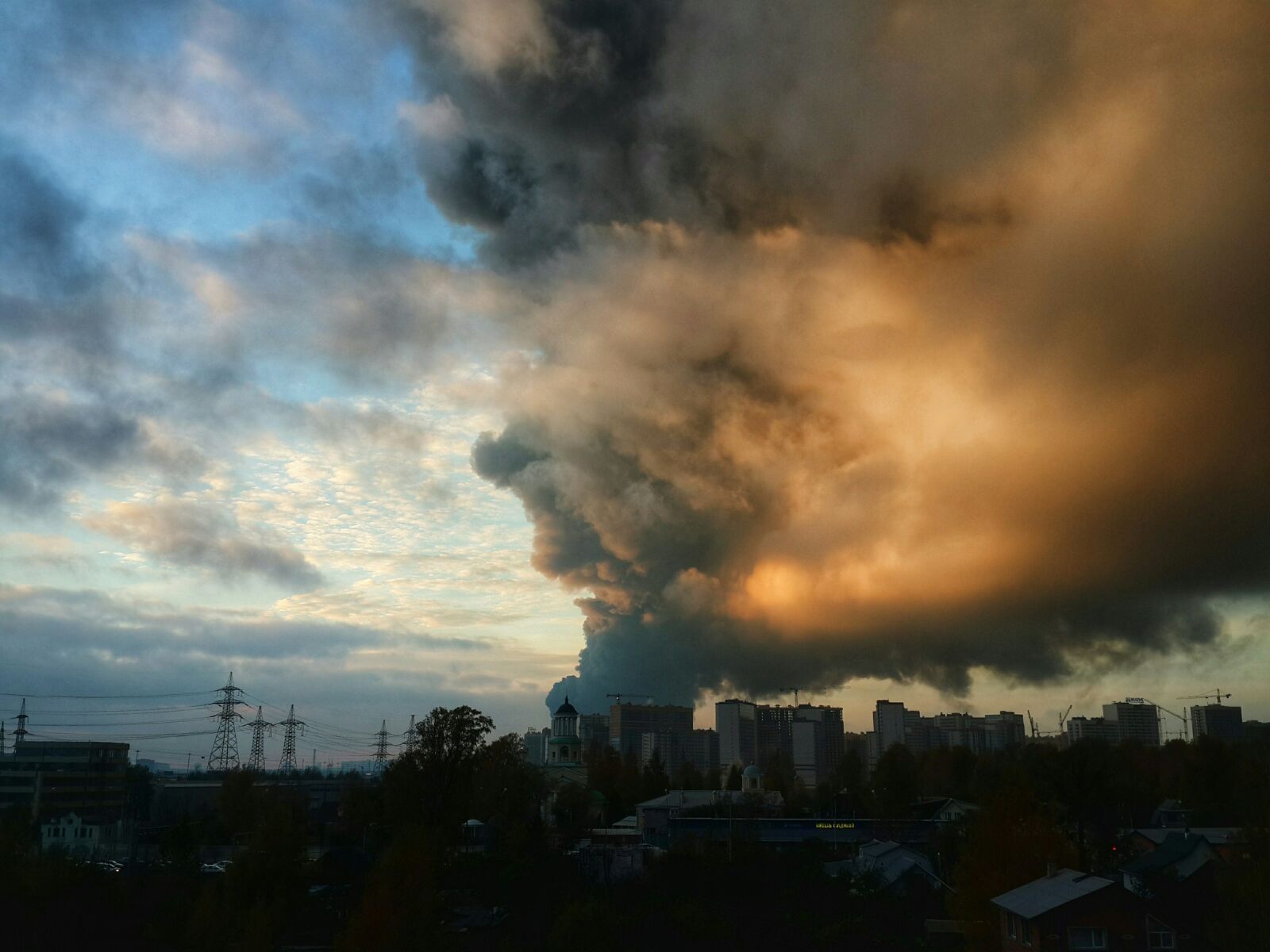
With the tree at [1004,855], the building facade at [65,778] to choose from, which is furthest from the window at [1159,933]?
the building facade at [65,778]

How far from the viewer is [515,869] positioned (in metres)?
62.4

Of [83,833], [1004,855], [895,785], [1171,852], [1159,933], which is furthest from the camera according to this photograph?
[895,785]

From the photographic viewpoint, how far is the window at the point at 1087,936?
32812 mm

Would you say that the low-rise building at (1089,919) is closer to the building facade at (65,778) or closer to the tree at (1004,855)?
the tree at (1004,855)

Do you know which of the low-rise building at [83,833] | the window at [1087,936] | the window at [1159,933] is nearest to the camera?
the window at [1087,936]

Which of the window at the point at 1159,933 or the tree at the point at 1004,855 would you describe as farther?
the tree at the point at 1004,855

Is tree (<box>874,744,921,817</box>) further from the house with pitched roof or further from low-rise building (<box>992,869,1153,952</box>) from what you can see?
low-rise building (<box>992,869,1153,952</box>)

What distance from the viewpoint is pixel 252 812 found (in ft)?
257

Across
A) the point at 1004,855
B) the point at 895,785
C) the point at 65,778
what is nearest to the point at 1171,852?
the point at 1004,855

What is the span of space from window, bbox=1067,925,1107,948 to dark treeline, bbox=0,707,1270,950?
440 cm

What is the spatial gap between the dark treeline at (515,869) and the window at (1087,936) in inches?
173

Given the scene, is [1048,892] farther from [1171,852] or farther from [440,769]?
[440,769]

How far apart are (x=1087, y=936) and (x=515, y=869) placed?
3817cm

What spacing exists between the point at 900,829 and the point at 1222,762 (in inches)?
1377
